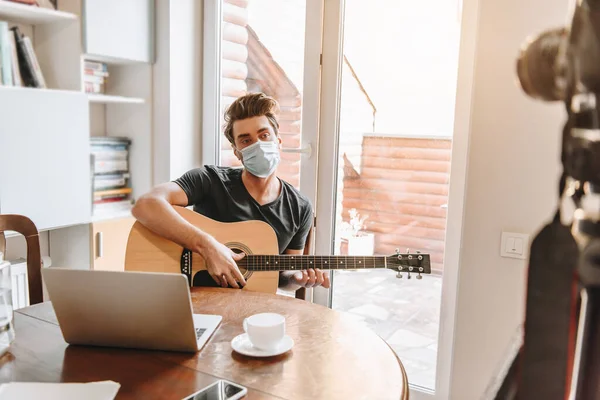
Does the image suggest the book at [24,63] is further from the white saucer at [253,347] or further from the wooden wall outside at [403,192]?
the white saucer at [253,347]

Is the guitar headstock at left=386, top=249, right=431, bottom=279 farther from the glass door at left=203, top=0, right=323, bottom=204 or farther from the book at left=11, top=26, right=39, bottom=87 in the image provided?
the book at left=11, top=26, right=39, bottom=87

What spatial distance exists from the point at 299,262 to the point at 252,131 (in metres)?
0.59

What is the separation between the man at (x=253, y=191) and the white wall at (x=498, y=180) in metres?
0.60

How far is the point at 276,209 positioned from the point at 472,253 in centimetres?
80

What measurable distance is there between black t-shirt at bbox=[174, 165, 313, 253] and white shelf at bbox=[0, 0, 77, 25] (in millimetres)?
1038

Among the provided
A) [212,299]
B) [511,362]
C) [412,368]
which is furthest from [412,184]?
[511,362]

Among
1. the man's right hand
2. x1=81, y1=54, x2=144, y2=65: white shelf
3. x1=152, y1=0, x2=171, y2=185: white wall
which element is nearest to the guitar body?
the man's right hand

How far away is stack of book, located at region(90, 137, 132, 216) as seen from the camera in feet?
8.79

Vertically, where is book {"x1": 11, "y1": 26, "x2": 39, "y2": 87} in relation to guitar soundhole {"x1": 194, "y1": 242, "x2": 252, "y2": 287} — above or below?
above

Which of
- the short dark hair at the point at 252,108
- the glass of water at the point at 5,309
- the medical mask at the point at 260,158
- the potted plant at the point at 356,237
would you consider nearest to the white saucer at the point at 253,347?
the glass of water at the point at 5,309

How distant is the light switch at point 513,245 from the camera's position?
6.02 feet

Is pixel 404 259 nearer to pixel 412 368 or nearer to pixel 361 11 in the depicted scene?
pixel 412 368

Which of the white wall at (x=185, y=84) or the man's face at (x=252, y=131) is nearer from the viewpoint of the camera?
the man's face at (x=252, y=131)

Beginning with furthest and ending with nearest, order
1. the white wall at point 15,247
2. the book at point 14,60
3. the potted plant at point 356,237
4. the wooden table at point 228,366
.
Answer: the white wall at point 15,247
the potted plant at point 356,237
the book at point 14,60
the wooden table at point 228,366
